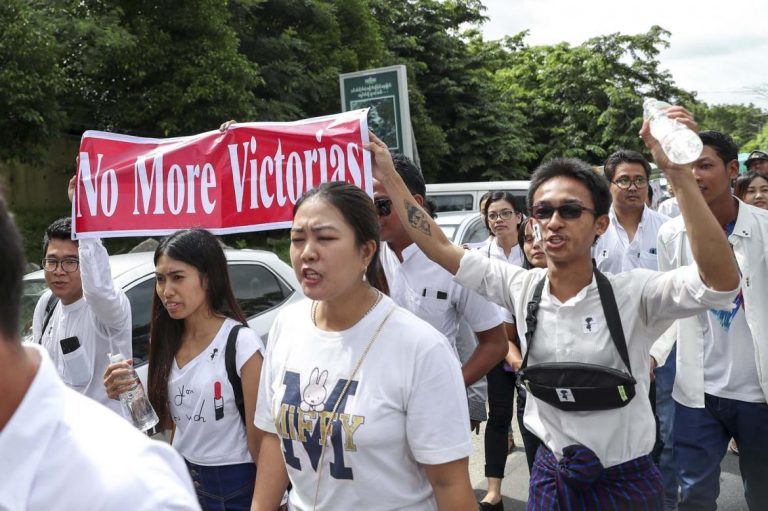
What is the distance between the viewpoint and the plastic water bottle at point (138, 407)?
9.75 feet

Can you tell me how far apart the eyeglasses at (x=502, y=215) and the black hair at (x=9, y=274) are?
4.82 meters

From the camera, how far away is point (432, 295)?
3.55 metres

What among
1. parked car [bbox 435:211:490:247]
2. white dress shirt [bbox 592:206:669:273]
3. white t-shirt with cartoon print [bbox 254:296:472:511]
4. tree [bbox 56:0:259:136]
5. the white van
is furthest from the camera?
tree [bbox 56:0:259:136]

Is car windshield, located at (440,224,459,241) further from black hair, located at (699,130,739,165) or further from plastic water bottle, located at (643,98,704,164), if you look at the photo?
plastic water bottle, located at (643,98,704,164)

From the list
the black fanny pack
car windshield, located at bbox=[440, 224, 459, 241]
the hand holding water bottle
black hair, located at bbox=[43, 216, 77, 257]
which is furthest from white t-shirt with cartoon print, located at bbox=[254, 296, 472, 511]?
car windshield, located at bbox=[440, 224, 459, 241]

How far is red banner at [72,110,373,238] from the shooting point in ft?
12.7

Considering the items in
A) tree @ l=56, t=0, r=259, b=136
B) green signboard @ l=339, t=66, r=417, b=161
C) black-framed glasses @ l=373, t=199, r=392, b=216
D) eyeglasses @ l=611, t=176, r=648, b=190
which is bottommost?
black-framed glasses @ l=373, t=199, r=392, b=216

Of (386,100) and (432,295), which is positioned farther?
(386,100)

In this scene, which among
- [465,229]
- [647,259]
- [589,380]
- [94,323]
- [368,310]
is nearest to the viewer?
[368,310]

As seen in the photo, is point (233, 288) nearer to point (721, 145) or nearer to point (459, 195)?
point (721, 145)

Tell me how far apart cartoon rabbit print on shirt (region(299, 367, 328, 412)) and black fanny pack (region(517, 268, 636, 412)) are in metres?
0.79

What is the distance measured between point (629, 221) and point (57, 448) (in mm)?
4605

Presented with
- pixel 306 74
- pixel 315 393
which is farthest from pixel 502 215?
pixel 306 74

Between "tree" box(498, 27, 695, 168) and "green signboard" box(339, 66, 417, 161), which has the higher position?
"tree" box(498, 27, 695, 168)
